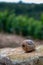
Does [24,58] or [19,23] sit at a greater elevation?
[24,58]

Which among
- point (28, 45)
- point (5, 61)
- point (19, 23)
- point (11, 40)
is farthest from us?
point (19, 23)

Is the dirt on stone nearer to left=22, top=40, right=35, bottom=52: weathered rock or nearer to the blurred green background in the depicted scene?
the blurred green background

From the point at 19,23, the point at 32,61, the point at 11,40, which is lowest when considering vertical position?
the point at 11,40

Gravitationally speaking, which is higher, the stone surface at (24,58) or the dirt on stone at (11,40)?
the stone surface at (24,58)

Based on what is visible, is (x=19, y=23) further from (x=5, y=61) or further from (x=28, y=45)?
(x=5, y=61)

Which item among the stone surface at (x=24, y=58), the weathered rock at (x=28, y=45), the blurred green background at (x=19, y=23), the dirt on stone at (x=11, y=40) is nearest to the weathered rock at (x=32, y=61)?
the stone surface at (x=24, y=58)

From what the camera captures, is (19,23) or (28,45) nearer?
(28,45)

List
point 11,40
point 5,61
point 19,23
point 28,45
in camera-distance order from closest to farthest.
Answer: point 5,61, point 28,45, point 11,40, point 19,23

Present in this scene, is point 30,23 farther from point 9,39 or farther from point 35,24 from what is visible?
point 9,39

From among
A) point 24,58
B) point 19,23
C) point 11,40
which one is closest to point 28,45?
point 24,58

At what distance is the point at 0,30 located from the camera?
4754mm

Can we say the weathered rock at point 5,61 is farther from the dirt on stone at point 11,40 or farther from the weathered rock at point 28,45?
the dirt on stone at point 11,40

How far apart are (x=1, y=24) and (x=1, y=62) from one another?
9.82ft

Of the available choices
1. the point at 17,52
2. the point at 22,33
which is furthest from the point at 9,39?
the point at 17,52
